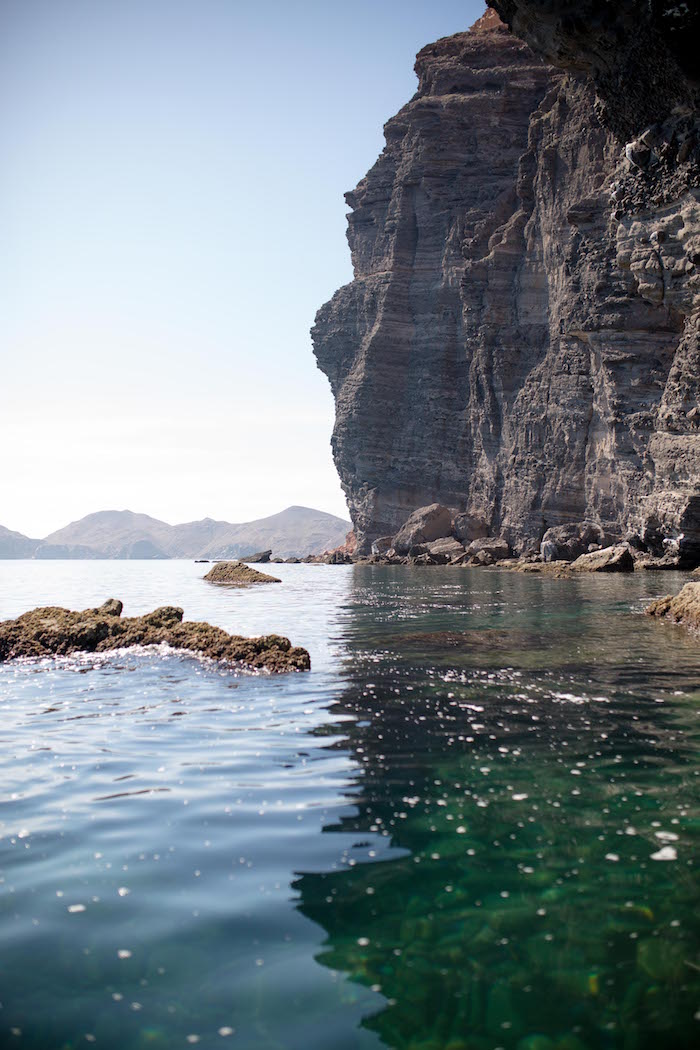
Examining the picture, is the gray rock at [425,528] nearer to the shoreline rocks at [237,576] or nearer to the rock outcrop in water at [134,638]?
the shoreline rocks at [237,576]

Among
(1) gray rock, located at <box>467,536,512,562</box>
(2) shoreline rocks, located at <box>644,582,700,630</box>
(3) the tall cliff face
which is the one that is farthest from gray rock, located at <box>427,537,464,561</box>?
(2) shoreline rocks, located at <box>644,582,700,630</box>

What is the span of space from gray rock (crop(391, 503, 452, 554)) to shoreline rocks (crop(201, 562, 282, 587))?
97.4 feet

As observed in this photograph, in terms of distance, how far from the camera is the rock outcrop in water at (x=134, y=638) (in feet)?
53.0

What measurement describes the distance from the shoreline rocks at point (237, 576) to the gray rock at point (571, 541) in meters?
22.5

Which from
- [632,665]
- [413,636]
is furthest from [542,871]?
[413,636]

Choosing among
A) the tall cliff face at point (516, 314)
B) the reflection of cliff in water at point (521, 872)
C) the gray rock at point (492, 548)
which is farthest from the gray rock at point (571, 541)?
the reflection of cliff in water at point (521, 872)

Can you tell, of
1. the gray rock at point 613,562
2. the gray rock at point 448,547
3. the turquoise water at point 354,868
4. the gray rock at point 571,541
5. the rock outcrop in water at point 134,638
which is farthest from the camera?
the gray rock at point 448,547

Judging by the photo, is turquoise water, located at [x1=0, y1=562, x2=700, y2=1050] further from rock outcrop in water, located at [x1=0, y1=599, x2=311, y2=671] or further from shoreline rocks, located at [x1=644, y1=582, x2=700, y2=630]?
shoreline rocks, located at [x1=644, y1=582, x2=700, y2=630]

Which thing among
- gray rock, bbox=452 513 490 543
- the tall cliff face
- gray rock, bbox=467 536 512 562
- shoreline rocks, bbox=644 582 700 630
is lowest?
shoreline rocks, bbox=644 582 700 630

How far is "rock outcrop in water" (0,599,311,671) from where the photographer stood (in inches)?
636

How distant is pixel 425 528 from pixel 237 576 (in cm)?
3374

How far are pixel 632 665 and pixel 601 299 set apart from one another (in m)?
48.7

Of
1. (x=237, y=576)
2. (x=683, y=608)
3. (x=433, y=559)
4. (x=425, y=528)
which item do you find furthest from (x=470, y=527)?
(x=683, y=608)

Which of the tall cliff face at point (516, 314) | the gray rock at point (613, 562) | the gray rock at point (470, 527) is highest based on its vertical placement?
the tall cliff face at point (516, 314)
